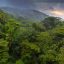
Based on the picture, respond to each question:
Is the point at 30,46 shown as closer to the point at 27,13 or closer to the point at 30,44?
the point at 30,44

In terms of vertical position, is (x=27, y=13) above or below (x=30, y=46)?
above

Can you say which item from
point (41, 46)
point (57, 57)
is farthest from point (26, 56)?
point (57, 57)

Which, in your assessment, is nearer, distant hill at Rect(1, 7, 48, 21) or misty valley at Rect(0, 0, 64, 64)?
misty valley at Rect(0, 0, 64, 64)

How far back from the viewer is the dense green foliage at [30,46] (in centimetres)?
406

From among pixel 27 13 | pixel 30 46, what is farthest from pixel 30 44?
pixel 27 13

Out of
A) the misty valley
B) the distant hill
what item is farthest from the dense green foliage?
the distant hill

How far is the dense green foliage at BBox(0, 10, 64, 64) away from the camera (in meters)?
4.06

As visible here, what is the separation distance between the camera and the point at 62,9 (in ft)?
19.6

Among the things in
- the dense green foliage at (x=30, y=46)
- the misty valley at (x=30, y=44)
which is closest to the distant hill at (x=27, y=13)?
the misty valley at (x=30, y=44)

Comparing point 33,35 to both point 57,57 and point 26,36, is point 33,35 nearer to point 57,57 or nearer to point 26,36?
point 26,36

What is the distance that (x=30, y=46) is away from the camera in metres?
4.16

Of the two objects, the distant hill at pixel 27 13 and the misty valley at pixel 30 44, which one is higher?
the distant hill at pixel 27 13

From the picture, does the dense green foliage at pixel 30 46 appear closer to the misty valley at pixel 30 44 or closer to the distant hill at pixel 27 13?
the misty valley at pixel 30 44

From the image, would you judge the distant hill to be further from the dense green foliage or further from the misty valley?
the dense green foliage
